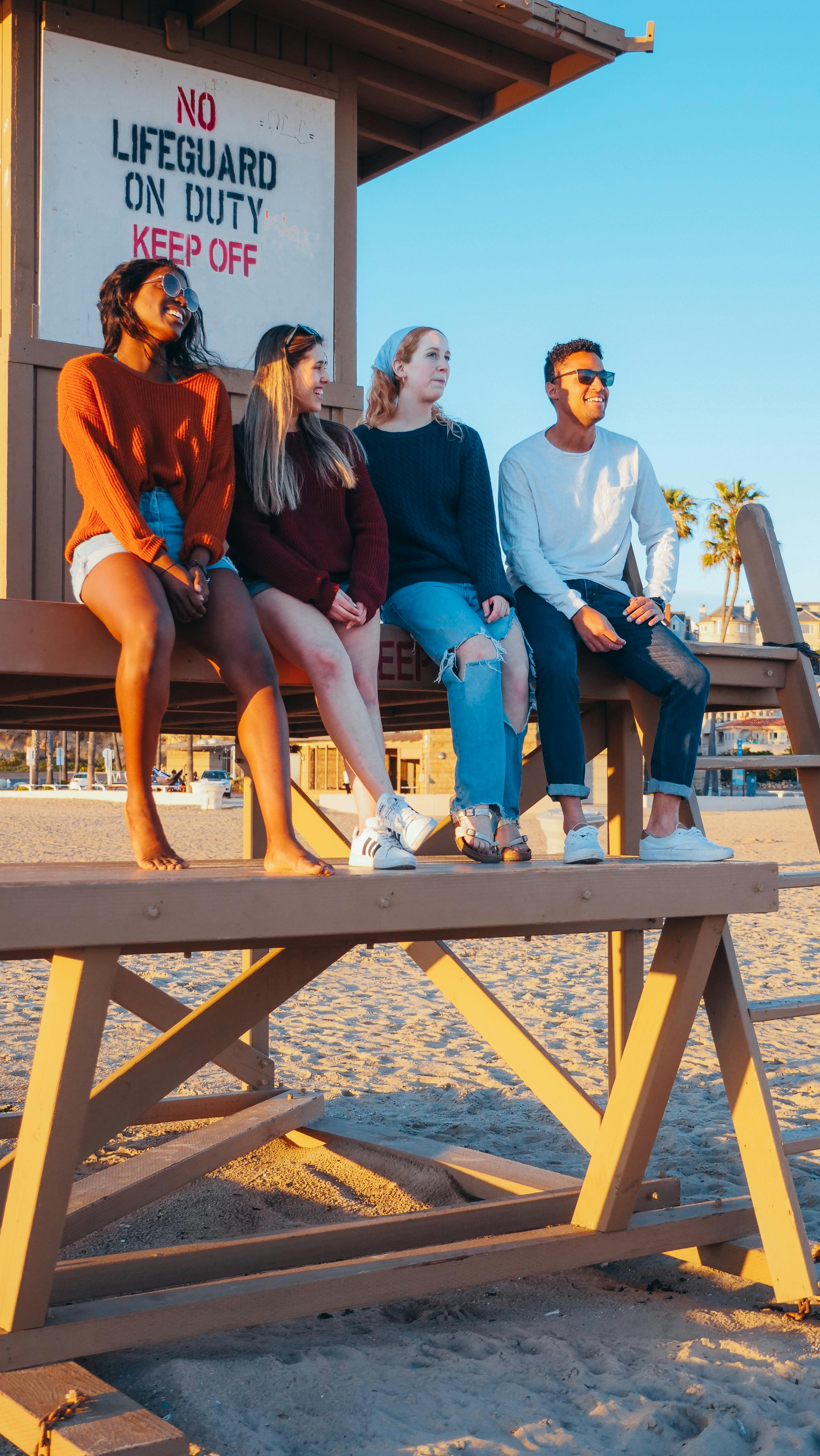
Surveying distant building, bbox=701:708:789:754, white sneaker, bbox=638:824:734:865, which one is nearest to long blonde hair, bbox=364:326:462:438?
white sneaker, bbox=638:824:734:865

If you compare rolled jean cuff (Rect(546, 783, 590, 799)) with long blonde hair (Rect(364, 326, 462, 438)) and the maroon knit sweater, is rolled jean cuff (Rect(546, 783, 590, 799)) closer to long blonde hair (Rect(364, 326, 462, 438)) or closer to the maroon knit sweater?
the maroon knit sweater

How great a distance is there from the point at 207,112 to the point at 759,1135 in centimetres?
406

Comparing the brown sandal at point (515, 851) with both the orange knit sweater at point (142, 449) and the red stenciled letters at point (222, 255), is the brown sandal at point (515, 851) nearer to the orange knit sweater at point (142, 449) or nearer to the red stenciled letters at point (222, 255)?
the orange knit sweater at point (142, 449)

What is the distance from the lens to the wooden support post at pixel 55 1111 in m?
2.72

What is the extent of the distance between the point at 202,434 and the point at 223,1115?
333 centimetres

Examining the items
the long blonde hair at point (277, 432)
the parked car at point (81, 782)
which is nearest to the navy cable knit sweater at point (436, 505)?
the long blonde hair at point (277, 432)

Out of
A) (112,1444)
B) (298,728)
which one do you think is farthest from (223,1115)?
(112,1444)

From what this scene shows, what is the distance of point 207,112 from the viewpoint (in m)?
4.80

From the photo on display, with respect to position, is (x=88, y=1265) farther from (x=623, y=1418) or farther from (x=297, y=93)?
(x=297, y=93)

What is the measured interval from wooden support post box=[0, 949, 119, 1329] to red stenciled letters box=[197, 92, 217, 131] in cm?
341

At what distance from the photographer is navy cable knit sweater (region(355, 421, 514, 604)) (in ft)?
14.2

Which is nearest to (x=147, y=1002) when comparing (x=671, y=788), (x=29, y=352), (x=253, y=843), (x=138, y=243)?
(x=253, y=843)

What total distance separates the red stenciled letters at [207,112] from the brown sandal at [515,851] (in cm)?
286

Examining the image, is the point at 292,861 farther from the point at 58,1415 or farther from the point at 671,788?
the point at 671,788
